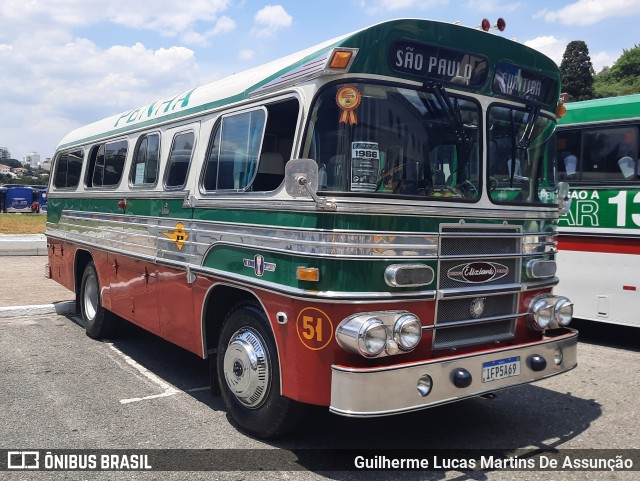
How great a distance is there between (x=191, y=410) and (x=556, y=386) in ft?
11.9

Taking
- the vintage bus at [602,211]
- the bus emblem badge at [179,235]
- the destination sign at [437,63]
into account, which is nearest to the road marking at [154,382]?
the bus emblem badge at [179,235]

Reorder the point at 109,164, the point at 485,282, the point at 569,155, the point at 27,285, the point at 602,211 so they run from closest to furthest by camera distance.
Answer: the point at 485,282, the point at 109,164, the point at 602,211, the point at 569,155, the point at 27,285

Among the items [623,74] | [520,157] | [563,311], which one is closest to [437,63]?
[520,157]

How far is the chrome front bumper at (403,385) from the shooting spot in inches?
143

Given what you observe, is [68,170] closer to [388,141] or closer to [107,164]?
[107,164]

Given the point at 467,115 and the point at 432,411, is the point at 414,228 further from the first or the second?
the point at 432,411

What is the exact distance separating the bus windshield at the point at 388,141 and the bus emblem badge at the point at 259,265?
74cm

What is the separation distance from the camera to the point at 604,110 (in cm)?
816

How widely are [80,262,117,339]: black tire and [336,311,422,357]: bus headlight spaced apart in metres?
4.96

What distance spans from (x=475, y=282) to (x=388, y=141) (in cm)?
126

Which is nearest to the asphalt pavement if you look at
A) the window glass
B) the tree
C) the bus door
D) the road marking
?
the window glass

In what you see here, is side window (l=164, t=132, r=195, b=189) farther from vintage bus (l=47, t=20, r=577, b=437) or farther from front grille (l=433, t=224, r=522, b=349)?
front grille (l=433, t=224, r=522, b=349)

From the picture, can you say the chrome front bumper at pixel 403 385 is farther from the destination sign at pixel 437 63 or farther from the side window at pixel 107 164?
the side window at pixel 107 164

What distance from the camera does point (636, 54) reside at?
53.9 meters
